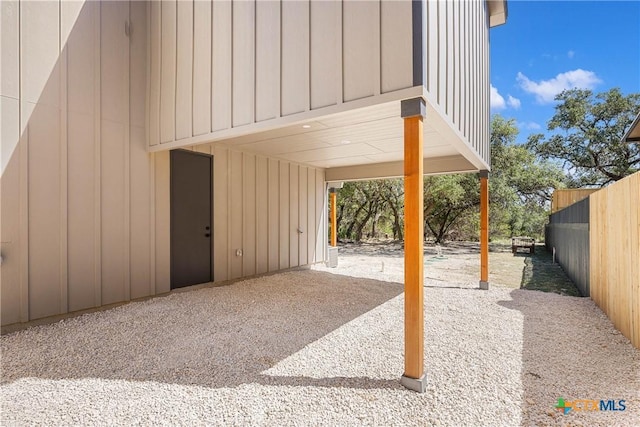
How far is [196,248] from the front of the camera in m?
5.49

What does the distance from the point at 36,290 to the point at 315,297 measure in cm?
347

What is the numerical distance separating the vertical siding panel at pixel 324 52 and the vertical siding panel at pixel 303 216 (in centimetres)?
468

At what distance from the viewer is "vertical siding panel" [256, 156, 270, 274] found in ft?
21.7

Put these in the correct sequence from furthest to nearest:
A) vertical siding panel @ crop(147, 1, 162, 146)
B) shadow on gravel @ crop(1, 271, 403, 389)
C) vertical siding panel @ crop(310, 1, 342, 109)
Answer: vertical siding panel @ crop(147, 1, 162, 146) → vertical siding panel @ crop(310, 1, 342, 109) → shadow on gravel @ crop(1, 271, 403, 389)

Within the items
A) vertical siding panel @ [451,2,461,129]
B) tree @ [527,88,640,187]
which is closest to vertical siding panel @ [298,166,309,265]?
vertical siding panel @ [451,2,461,129]

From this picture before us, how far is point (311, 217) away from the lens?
27.0 ft

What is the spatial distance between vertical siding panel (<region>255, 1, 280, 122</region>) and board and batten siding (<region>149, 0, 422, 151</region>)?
0.4 inches

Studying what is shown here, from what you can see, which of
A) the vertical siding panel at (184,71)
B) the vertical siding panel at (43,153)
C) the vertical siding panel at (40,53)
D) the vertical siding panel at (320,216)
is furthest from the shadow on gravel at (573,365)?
the vertical siding panel at (40,53)

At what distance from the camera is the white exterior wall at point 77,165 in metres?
3.60

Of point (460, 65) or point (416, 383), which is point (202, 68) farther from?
point (416, 383)

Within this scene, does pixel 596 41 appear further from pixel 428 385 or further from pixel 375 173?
pixel 428 385

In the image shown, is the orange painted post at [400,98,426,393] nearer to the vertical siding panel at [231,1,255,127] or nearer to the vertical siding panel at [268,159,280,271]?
the vertical siding panel at [231,1,255,127]

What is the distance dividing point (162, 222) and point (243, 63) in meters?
2.68

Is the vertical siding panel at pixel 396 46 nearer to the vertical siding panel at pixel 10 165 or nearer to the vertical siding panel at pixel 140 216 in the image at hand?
the vertical siding panel at pixel 140 216
